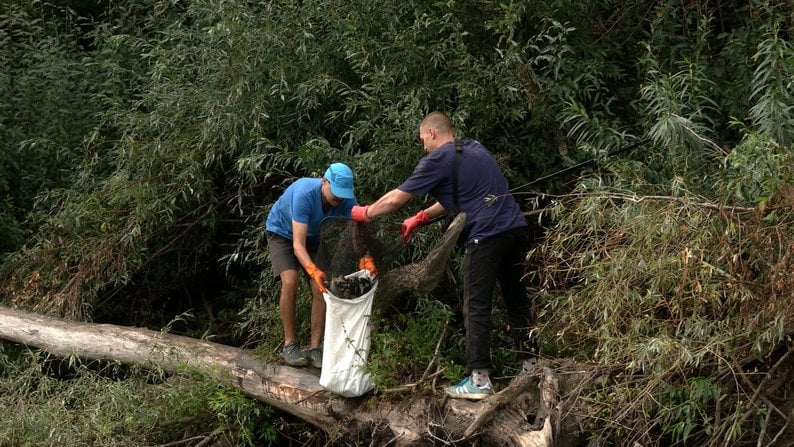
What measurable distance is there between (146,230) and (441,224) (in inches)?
106

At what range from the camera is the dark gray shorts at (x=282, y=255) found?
273 inches

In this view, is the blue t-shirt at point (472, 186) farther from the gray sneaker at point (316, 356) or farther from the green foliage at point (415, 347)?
the gray sneaker at point (316, 356)

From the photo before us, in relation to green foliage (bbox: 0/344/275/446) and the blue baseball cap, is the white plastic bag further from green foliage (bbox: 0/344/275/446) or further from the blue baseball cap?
green foliage (bbox: 0/344/275/446)

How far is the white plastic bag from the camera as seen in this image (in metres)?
6.47

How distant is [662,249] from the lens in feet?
18.7

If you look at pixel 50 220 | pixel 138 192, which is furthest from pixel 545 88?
pixel 50 220

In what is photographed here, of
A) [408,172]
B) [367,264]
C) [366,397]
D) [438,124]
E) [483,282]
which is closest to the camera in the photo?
[483,282]

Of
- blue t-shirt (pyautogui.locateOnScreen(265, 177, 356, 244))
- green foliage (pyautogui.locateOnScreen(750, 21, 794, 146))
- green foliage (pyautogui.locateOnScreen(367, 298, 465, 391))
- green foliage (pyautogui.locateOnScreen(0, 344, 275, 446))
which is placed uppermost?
Answer: green foliage (pyautogui.locateOnScreen(750, 21, 794, 146))

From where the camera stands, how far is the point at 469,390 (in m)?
6.25

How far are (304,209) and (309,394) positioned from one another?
3.77 ft

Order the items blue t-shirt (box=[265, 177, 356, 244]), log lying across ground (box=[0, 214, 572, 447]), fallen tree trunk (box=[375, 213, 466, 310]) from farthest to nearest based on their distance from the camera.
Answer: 1. blue t-shirt (box=[265, 177, 356, 244])
2. fallen tree trunk (box=[375, 213, 466, 310])
3. log lying across ground (box=[0, 214, 572, 447])

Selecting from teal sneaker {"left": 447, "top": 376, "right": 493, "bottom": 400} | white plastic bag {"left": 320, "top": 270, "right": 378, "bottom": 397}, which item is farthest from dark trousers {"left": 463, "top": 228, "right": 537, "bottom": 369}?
white plastic bag {"left": 320, "top": 270, "right": 378, "bottom": 397}

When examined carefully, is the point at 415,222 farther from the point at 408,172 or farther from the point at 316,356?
the point at 316,356

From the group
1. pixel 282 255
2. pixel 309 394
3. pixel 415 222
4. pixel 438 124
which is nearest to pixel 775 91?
pixel 438 124
